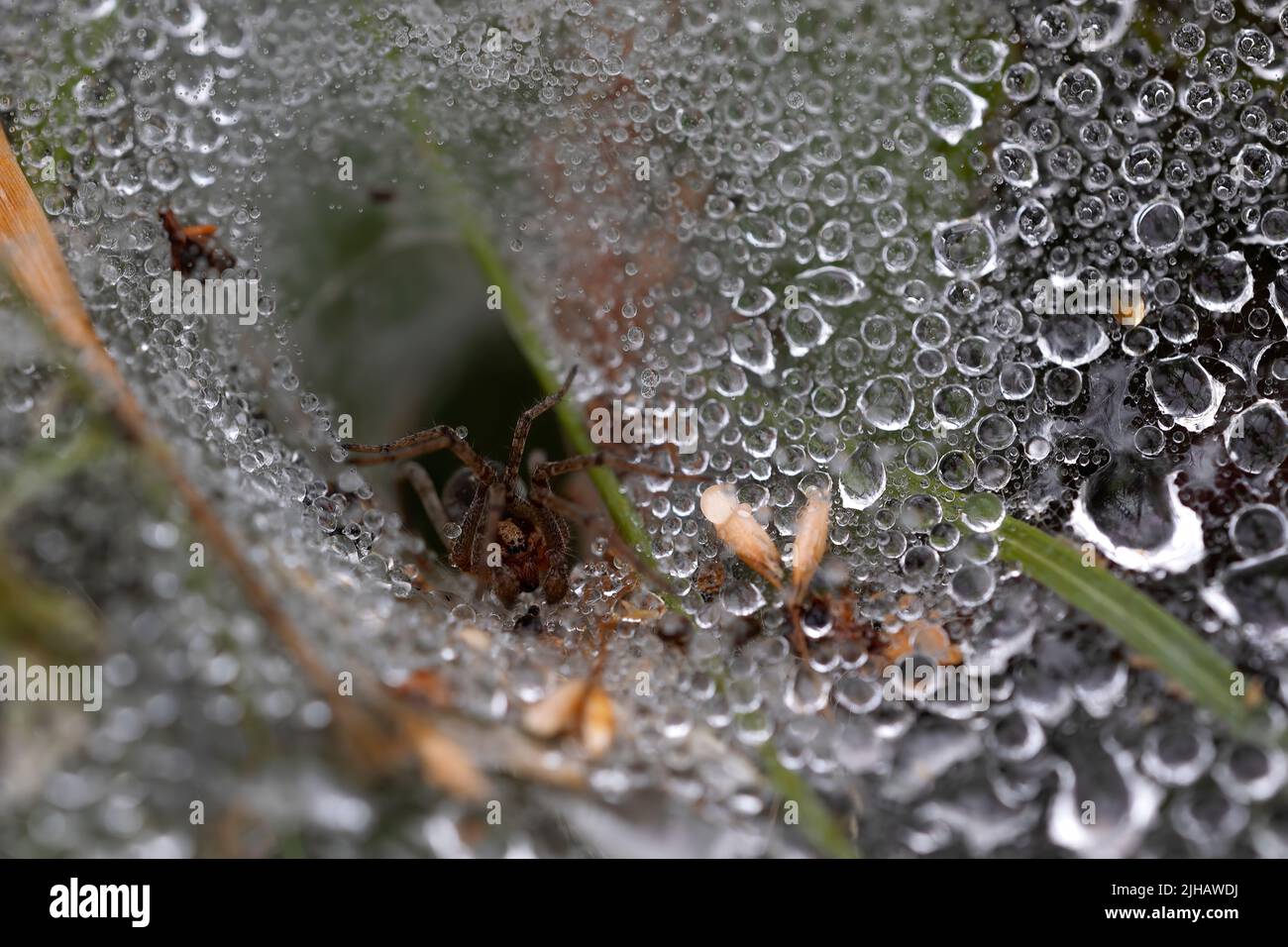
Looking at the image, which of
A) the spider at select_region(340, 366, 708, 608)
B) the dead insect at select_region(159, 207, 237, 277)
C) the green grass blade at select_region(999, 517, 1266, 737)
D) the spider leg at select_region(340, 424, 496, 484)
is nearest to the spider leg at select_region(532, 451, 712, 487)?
the spider at select_region(340, 366, 708, 608)

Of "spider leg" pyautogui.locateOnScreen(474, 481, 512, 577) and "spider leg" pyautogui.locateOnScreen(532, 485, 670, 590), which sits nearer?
"spider leg" pyautogui.locateOnScreen(532, 485, 670, 590)

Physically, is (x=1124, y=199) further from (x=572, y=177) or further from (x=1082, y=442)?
(x=572, y=177)

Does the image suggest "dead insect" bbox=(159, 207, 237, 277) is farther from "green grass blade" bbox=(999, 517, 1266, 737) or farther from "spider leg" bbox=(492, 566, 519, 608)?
"green grass blade" bbox=(999, 517, 1266, 737)

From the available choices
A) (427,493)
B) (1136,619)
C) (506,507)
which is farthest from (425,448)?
(1136,619)

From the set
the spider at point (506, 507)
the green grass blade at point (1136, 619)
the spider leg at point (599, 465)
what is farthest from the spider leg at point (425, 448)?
the green grass blade at point (1136, 619)

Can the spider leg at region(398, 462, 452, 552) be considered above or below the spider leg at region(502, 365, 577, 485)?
below

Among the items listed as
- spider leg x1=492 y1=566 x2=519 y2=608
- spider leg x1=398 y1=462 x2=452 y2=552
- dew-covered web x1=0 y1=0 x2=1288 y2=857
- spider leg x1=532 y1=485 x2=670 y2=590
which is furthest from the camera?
spider leg x1=398 y1=462 x2=452 y2=552

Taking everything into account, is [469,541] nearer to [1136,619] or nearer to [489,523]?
[489,523]
